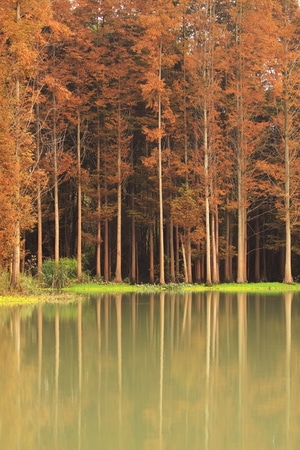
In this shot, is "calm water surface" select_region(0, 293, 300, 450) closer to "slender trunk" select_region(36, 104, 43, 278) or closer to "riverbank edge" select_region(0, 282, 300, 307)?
"riverbank edge" select_region(0, 282, 300, 307)

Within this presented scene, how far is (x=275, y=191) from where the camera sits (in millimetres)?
34219

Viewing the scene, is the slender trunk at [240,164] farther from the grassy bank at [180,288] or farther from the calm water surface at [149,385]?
the calm water surface at [149,385]

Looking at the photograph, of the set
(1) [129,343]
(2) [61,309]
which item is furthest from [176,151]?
(1) [129,343]

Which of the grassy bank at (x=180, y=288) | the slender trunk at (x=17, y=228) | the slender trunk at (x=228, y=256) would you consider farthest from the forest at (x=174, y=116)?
the slender trunk at (x=17, y=228)

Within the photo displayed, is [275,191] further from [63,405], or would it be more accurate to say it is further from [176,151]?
[63,405]

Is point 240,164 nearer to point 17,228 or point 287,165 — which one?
point 287,165

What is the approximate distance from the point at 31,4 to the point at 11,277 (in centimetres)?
981

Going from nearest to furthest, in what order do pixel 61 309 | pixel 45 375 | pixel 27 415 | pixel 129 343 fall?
pixel 27 415 < pixel 45 375 < pixel 129 343 < pixel 61 309

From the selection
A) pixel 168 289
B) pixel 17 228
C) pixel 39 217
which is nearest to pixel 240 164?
pixel 168 289

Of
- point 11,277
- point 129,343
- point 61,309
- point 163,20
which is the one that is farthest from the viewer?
point 163,20

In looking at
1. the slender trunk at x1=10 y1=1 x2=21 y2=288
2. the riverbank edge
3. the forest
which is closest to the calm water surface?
the slender trunk at x1=10 y1=1 x2=21 y2=288

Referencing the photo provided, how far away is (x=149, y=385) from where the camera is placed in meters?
7.88

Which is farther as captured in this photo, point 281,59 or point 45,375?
point 281,59

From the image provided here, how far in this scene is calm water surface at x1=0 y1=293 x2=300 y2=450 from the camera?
585 cm
